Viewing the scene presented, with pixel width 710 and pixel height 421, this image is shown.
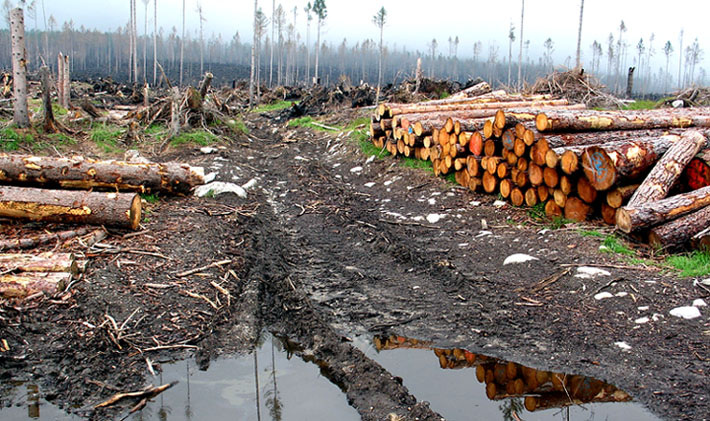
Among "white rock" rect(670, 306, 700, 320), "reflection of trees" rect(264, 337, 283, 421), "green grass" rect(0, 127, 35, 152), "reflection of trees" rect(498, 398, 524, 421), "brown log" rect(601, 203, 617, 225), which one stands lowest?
"reflection of trees" rect(264, 337, 283, 421)

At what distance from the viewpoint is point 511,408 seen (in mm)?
3619

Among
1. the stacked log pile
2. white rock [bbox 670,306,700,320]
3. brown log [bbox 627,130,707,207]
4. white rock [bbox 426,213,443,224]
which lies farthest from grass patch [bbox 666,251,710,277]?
white rock [bbox 426,213,443,224]

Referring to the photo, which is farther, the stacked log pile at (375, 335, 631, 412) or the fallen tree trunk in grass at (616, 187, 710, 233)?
the fallen tree trunk in grass at (616, 187, 710, 233)

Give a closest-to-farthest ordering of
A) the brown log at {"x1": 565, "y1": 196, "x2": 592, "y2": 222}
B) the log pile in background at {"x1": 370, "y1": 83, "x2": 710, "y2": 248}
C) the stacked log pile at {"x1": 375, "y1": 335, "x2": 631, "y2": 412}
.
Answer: the stacked log pile at {"x1": 375, "y1": 335, "x2": 631, "y2": 412} < the log pile in background at {"x1": 370, "y1": 83, "x2": 710, "y2": 248} < the brown log at {"x1": 565, "y1": 196, "x2": 592, "y2": 222}

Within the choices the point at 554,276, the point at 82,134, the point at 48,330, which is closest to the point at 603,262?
the point at 554,276

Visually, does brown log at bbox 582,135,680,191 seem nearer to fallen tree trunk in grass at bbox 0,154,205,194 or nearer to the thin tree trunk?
fallen tree trunk in grass at bbox 0,154,205,194

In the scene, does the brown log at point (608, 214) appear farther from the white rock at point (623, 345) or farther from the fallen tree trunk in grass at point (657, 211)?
the white rock at point (623, 345)

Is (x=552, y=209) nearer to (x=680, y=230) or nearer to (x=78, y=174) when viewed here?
(x=680, y=230)

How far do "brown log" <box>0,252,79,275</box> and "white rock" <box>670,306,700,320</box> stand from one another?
18.0ft

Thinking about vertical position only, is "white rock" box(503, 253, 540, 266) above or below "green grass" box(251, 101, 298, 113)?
below

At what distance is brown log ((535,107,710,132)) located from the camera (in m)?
7.49

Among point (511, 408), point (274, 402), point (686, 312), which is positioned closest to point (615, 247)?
point (686, 312)

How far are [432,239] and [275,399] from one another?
381 centimetres

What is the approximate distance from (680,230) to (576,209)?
133 cm
